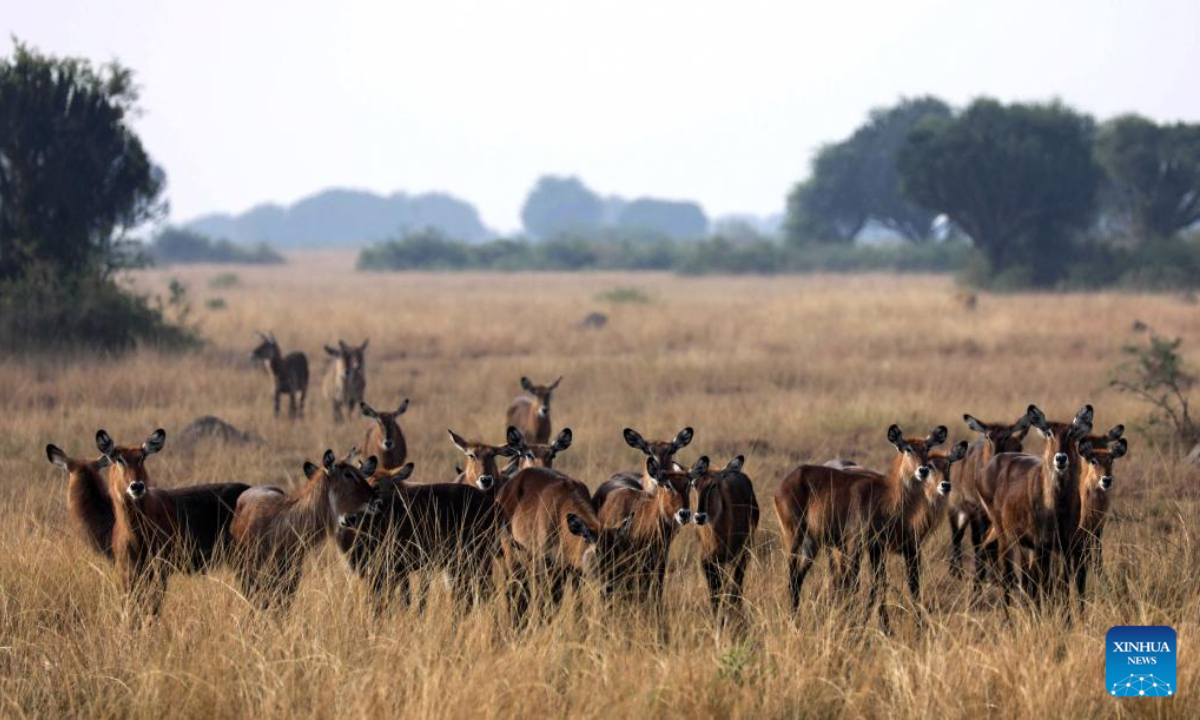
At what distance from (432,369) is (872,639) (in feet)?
44.7

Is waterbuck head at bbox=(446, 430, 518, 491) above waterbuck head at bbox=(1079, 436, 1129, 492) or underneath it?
underneath

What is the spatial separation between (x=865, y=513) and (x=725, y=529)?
2.61 ft

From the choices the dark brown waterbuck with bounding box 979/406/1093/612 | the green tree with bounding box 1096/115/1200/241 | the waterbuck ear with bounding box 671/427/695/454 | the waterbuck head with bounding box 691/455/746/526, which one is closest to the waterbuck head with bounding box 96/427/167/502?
the waterbuck ear with bounding box 671/427/695/454

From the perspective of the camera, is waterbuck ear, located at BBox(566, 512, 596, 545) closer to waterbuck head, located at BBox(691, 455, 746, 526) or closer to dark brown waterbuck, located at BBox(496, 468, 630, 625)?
dark brown waterbuck, located at BBox(496, 468, 630, 625)

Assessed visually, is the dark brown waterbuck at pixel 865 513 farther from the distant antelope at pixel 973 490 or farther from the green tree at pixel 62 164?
the green tree at pixel 62 164

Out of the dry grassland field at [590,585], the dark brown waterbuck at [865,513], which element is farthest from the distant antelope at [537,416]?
the dark brown waterbuck at [865,513]

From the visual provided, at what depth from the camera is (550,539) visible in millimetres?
7035

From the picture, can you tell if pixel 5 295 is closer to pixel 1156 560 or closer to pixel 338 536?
pixel 338 536

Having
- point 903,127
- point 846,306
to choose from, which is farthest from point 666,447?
point 903,127

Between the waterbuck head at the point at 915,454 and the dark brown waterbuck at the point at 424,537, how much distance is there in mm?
2012

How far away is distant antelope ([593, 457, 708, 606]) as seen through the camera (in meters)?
6.47

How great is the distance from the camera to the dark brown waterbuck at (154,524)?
6824 millimetres

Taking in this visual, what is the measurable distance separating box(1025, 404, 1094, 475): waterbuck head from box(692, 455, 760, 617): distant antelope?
1.45 meters

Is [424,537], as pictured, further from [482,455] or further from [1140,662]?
[1140,662]
